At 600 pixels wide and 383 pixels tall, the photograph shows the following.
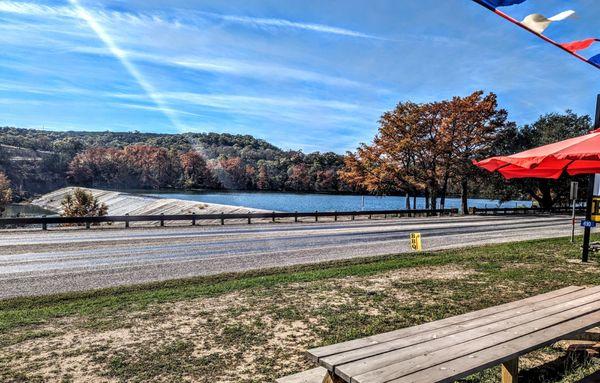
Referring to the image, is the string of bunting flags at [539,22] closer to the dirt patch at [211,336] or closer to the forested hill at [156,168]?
the dirt patch at [211,336]

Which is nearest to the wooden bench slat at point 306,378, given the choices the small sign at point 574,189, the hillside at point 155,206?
the small sign at point 574,189

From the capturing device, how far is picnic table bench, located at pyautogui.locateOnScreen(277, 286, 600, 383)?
2801 millimetres

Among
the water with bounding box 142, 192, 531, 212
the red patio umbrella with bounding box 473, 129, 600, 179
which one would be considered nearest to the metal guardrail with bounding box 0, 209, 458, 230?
the water with bounding box 142, 192, 531, 212

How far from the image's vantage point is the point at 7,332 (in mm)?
5629

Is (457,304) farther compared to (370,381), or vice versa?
(457,304)

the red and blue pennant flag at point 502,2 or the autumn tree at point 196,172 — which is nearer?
the red and blue pennant flag at point 502,2

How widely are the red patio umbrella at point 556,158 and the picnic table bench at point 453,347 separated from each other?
1.67 meters

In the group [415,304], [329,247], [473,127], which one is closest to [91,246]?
[329,247]

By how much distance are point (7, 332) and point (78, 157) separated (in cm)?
11864

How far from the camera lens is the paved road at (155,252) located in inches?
408

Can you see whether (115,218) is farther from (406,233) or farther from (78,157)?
(78,157)

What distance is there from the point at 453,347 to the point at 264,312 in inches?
141

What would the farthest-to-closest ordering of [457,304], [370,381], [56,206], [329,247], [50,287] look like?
1. [56,206]
2. [329,247]
3. [50,287]
4. [457,304]
5. [370,381]

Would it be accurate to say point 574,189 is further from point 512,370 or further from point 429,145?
point 429,145
